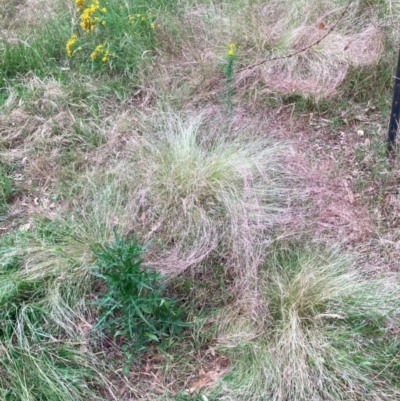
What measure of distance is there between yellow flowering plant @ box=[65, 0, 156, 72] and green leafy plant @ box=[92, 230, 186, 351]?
6.69ft

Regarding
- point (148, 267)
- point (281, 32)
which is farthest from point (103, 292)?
point (281, 32)

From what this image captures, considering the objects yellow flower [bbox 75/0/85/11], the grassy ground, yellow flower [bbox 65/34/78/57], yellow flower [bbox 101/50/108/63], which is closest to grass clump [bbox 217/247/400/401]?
the grassy ground

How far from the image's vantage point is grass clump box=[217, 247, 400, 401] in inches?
78.1

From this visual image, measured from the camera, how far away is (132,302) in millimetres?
2107

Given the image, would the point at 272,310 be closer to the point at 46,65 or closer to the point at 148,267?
the point at 148,267

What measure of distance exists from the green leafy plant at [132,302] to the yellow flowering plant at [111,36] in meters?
2.04

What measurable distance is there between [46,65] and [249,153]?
6.41 ft

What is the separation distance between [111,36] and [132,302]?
264 cm

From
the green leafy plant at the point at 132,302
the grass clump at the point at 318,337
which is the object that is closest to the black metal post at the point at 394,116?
the grass clump at the point at 318,337

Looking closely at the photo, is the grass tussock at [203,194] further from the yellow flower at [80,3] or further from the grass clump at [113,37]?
the yellow flower at [80,3]

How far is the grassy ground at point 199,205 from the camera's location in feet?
6.95

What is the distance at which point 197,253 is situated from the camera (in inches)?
97.8

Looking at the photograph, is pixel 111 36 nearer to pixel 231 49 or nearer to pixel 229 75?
pixel 231 49

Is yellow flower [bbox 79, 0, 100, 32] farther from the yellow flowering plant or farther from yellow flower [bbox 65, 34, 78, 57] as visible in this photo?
yellow flower [bbox 65, 34, 78, 57]
